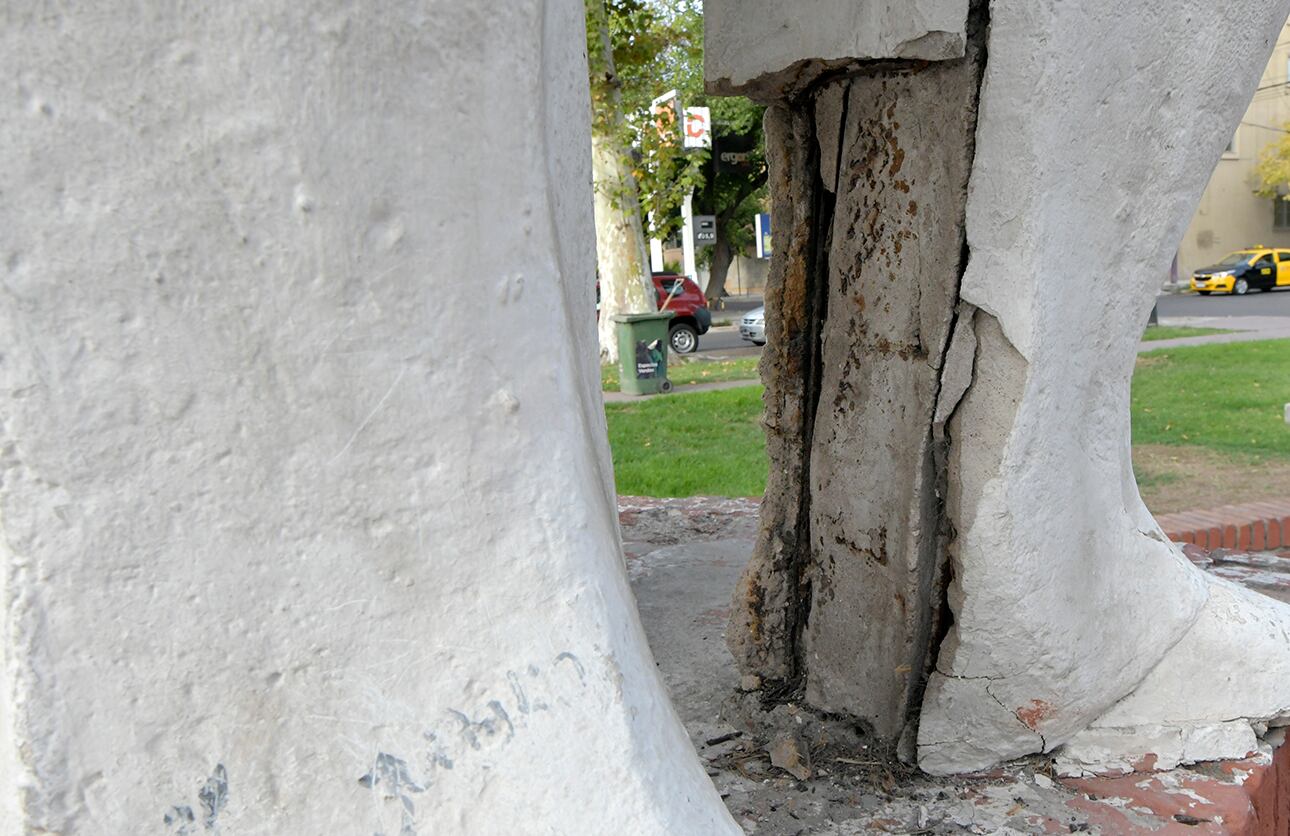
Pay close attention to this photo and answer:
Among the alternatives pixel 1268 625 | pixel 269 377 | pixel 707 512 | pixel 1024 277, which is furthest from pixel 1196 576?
pixel 707 512

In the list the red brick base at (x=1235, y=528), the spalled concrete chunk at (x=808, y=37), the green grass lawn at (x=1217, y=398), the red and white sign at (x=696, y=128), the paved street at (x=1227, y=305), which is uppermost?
the red and white sign at (x=696, y=128)

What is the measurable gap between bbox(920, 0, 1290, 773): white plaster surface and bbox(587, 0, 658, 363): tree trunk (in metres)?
7.88

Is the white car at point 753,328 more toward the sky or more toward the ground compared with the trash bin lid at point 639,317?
more toward the ground

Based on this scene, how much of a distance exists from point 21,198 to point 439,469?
20.5 inches

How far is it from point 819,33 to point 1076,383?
0.75 metres

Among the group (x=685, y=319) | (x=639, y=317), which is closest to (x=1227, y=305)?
(x=685, y=319)

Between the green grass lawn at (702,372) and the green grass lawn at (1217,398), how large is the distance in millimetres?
3671

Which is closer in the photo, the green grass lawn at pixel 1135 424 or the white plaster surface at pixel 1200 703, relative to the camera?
the white plaster surface at pixel 1200 703

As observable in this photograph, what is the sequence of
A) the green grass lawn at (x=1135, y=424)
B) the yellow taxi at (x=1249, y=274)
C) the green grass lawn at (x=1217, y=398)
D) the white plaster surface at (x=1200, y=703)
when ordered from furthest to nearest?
1. the yellow taxi at (x=1249, y=274)
2. the green grass lawn at (x=1217, y=398)
3. the green grass lawn at (x=1135, y=424)
4. the white plaster surface at (x=1200, y=703)

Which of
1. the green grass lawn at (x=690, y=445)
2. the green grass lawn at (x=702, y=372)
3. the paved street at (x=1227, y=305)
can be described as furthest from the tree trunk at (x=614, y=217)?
the paved street at (x=1227, y=305)

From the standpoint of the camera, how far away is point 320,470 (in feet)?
4.31

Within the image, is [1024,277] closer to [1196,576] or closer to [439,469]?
[1196,576]

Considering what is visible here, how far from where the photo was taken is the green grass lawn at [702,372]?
11.0m

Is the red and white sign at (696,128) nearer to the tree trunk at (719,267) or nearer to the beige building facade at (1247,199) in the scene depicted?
the tree trunk at (719,267)
